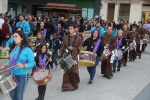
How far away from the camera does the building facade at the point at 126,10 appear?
30.0 metres

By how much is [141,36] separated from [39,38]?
811 cm

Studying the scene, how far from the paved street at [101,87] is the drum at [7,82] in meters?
2.15

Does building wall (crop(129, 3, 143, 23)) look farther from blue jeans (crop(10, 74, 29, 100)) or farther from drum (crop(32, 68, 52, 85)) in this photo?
blue jeans (crop(10, 74, 29, 100))

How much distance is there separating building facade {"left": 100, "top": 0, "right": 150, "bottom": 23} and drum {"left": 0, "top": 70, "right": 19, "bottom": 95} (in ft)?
84.5

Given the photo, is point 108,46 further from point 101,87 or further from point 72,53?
point 72,53

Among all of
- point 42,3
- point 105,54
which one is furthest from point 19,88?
point 42,3

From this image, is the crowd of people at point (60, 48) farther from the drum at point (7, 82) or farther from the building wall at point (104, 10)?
the building wall at point (104, 10)

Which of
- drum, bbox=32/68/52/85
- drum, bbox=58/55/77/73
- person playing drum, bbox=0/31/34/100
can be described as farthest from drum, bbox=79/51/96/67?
person playing drum, bbox=0/31/34/100

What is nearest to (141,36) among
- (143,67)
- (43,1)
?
(143,67)

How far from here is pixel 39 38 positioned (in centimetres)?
984

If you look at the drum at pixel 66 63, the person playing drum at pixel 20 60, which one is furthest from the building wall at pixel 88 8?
the person playing drum at pixel 20 60

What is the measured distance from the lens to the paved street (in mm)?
8000

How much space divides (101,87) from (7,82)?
437cm

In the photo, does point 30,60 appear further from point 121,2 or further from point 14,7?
point 14,7
